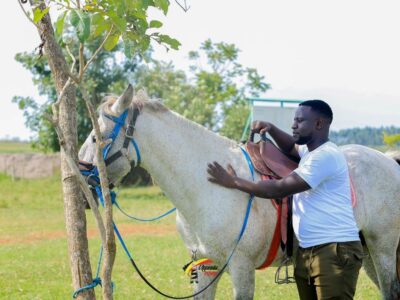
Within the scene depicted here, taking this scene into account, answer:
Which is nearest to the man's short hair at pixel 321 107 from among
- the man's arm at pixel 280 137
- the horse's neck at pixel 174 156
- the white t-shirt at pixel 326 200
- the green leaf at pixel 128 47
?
the white t-shirt at pixel 326 200

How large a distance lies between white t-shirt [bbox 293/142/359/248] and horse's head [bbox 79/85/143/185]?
1.37 m

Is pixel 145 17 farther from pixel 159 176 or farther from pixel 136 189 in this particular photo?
pixel 136 189

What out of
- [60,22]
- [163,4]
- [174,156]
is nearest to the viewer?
[60,22]

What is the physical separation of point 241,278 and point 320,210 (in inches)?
36.6

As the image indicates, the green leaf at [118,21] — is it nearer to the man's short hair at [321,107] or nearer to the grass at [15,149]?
the man's short hair at [321,107]

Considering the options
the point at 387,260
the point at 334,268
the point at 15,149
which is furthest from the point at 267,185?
the point at 15,149

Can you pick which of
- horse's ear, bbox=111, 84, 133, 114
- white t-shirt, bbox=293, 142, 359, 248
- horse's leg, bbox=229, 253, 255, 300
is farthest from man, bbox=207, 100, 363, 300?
horse's ear, bbox=111, 84, 133, 114

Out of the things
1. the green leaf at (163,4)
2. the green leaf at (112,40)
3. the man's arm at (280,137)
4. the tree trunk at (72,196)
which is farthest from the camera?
the man's arm at (280,137)

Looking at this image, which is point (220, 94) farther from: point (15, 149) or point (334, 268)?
point (15, 149)

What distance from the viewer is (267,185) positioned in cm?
437

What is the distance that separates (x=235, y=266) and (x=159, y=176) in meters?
0.90

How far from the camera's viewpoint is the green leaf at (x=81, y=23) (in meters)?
3.35

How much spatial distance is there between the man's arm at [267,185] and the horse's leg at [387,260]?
5.47 feet

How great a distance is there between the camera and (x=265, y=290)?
889cm
